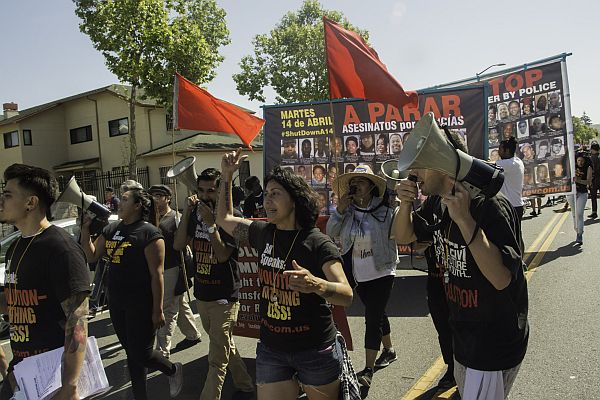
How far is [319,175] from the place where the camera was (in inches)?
371

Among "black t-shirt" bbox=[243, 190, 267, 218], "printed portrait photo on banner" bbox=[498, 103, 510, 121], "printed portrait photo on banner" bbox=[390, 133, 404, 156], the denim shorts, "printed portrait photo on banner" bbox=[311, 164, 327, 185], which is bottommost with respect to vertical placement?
the denim shorts

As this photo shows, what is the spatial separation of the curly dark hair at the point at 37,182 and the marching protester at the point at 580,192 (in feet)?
30.1

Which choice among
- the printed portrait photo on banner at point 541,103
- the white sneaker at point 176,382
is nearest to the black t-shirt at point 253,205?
the printed portrait photo on banner at point 541,103

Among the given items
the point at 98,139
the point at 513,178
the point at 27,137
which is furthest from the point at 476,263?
the point at 27,137

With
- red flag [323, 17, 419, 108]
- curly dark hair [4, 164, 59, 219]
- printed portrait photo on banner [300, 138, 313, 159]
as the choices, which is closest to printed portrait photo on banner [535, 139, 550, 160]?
printed portrait photo on banner [300, 138, 313, 159]

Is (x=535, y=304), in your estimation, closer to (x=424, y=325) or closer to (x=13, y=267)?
(x=424, y=325)

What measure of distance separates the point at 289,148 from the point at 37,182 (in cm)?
665

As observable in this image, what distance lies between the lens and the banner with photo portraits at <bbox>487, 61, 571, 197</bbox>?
384 inches

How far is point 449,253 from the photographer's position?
2852 mm

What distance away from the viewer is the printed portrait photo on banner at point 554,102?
384 inches

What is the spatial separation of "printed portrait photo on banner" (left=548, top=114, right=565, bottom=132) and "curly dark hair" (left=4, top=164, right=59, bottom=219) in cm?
900

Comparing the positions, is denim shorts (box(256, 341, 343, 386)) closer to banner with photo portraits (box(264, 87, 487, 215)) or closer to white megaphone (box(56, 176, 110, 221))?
white megaphone (box(56, 176, 110, 221))

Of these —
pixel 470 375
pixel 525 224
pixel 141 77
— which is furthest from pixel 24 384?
pixel 141 77

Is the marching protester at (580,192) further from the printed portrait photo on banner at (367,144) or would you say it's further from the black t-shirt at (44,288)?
the black t-shirt at (44,288)
